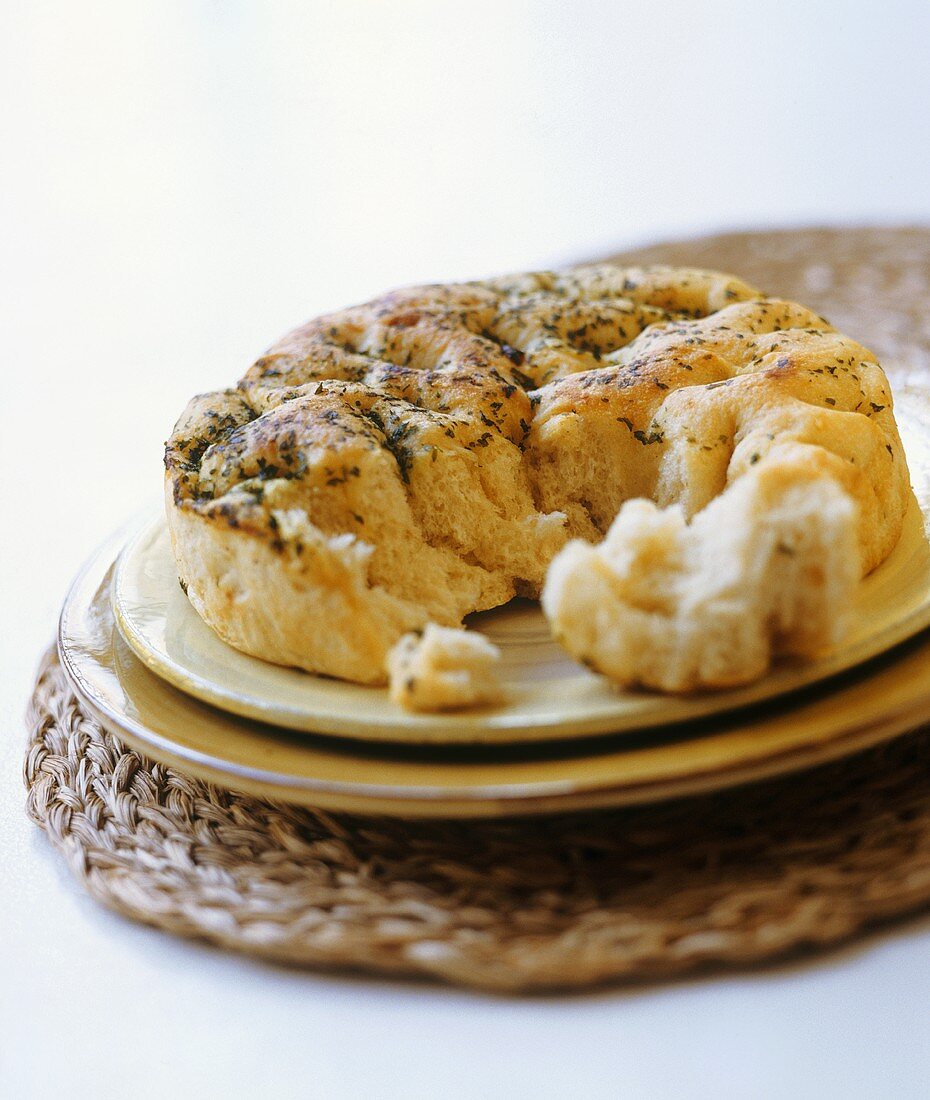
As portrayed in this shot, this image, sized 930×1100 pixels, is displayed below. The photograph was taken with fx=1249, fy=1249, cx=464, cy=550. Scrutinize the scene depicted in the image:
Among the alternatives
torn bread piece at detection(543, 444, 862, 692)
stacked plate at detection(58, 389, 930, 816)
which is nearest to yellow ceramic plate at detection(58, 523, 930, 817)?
stacked plate at detection(58, 389, 930, 816)

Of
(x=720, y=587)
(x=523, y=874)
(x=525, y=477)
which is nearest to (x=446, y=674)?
(x=523, y=874)

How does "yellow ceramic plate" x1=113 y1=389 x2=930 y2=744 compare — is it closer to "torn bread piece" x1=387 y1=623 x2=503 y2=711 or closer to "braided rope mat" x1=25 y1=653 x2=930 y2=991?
"torn bread piece" x1=387 y1=623 x2=503 y2=711

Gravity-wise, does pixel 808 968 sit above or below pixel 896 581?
below

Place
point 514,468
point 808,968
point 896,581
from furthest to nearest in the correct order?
point 514,468 < point 896,581 < point 808,968

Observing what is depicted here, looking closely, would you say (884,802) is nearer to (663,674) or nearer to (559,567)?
(663,674)

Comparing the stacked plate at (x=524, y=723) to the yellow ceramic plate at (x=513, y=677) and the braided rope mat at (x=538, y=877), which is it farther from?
the braided rope mat at (x=538, y=877)

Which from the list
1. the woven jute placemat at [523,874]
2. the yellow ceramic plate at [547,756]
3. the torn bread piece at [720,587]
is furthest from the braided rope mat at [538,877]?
the torn bread piece at [720,587]

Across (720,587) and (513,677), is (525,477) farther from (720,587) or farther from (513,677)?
(720,587)

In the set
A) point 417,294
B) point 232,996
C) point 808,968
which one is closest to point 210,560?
point 232,996
